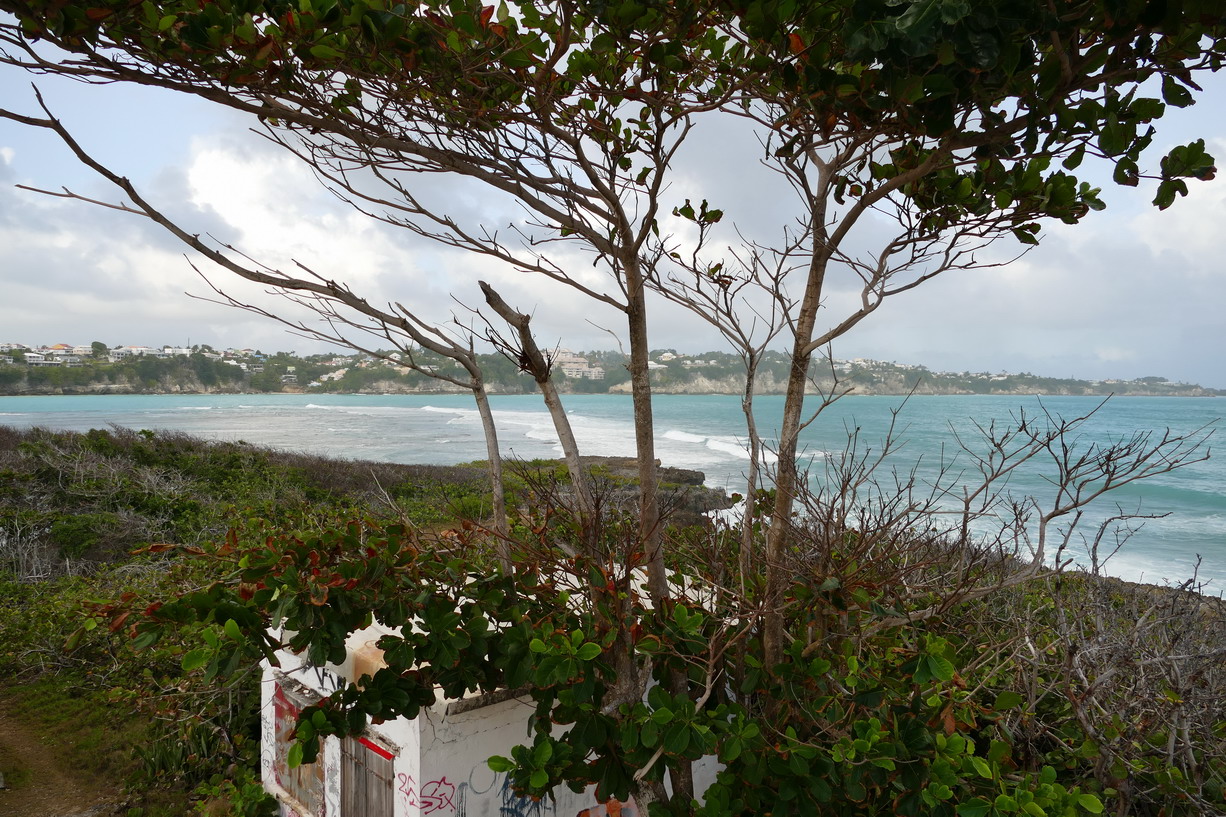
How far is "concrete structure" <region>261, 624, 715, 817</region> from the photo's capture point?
3.62 m

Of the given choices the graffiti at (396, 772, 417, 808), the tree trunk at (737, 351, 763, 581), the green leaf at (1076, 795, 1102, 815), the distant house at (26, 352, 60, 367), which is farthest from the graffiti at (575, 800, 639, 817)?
the distant house at (26, 352, 60, 367)

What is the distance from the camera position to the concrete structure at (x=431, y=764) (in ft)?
11.9

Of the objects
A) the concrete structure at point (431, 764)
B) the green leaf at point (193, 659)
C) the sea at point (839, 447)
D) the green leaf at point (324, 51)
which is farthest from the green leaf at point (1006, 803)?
the sea at point (839, 447)

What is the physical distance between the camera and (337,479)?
17.5 m

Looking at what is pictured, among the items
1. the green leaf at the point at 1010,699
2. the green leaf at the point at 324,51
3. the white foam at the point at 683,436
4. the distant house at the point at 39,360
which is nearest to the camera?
the green leaf at the point at 324,51

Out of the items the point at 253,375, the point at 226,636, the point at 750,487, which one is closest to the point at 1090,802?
the point at 750,487

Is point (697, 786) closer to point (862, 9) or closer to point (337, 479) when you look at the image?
point (862, 9)

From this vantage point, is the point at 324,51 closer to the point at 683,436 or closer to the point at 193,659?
the point at 193,659

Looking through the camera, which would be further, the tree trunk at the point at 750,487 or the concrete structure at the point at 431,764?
the concrete structure at the point at 431,764

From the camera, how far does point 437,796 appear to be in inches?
144

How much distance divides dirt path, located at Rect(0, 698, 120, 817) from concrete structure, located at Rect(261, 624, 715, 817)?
2542 mm

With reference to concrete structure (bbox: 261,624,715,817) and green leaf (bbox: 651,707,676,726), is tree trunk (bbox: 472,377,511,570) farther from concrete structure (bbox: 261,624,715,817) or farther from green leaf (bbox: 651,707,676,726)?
green leaf (bbox: 651,707,676,726)

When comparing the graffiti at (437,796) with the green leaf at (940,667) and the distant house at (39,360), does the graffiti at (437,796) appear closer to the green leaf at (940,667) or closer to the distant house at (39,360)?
the green leaf at (940,667)

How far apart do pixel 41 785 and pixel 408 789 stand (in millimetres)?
4711
